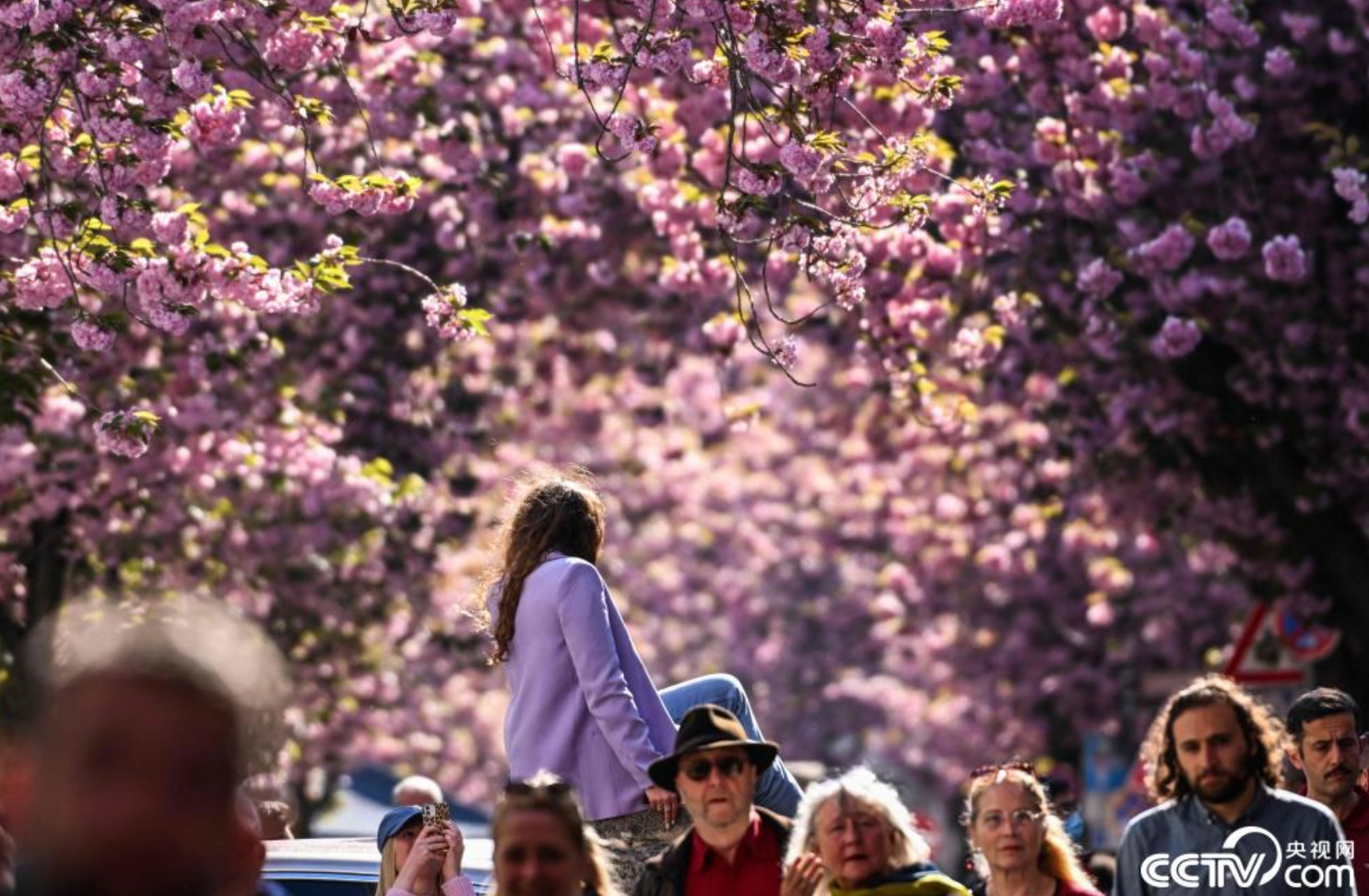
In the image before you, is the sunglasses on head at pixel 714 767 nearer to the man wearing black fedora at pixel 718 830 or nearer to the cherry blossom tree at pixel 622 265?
the man wearing black fedora at pixel 718 830

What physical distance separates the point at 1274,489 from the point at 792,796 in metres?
11.0

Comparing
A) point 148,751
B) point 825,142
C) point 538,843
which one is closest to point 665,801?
point 538,843

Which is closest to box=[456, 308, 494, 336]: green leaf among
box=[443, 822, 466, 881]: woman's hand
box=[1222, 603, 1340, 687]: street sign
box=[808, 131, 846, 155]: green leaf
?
box=[808, 131, 846, 155]: green leaf

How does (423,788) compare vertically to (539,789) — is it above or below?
above

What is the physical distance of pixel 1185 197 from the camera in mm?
16984

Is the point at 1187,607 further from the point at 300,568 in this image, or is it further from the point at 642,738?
the point at 642,738

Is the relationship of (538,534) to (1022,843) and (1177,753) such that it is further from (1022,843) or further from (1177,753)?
(1177,753)

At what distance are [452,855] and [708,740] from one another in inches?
32.1

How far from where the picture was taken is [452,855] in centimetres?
723

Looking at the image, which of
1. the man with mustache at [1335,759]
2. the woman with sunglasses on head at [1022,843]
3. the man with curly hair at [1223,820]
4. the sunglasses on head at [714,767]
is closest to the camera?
the man with curly hair at [1223,820]

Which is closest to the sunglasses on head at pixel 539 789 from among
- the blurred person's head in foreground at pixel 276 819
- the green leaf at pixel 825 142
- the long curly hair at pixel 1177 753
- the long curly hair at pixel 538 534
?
the long curly hair at pixel 538 534

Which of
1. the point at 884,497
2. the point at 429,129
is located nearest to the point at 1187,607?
the point at 884,497

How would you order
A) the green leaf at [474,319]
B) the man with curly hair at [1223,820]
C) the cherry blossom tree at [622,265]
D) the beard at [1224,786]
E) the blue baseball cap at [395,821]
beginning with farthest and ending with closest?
the green leaf at [474,319]
the cherry blossom tree at [622,265]
the blue baseball cap at [395,821]
the beard at [1224,786]
the man with curly hair at [1223,820]

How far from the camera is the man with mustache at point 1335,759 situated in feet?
27.1
